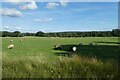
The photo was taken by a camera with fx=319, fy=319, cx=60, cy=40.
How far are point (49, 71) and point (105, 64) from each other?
7.51ft

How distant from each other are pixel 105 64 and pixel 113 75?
3.40ft

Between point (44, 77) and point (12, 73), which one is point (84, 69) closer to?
point (44, 77)

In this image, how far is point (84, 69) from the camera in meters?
12.3

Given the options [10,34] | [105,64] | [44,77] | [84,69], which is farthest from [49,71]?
[10,34]

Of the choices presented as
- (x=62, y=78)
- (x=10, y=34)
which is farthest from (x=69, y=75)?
(x=10, y=34)

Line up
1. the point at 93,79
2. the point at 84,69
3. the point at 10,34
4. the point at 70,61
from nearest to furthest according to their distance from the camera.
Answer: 1. the point at 93,79
2. the point at 84,69
3. the point at 70,61
4. the point at 10,34

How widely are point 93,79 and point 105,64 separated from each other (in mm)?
1483

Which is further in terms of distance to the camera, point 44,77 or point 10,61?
point 10,61

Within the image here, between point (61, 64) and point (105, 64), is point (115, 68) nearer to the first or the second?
point (105, 64)

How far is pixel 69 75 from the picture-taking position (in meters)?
11.9

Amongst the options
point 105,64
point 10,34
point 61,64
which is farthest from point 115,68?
point 10,34

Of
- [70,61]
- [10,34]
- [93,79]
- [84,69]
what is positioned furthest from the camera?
[10,34]

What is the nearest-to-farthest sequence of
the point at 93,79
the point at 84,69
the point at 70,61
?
1. the point at 93,79
2. the point at 84,69
3. the point at 70,61

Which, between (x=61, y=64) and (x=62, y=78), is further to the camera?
(x=61, y=64)
